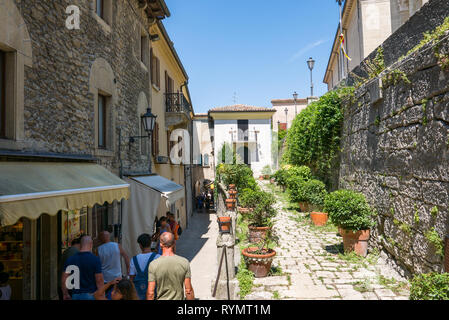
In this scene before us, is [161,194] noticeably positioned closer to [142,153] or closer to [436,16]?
[142,153]

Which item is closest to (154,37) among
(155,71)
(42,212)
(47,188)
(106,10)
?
(155,71)

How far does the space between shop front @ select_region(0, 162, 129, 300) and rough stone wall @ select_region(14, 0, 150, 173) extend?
566mm

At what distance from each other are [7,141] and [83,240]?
1.69m

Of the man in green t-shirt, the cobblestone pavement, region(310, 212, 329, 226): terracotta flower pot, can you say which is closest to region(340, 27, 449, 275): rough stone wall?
the cobblestone pavement

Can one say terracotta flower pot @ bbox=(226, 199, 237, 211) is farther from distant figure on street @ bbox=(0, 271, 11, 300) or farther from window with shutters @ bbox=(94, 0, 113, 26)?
distant figure on street @ bbox=(0, 271, 11, 300)

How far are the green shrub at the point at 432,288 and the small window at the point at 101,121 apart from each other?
653 centimetres

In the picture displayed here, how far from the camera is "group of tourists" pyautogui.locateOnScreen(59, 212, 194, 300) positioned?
12.0 ft

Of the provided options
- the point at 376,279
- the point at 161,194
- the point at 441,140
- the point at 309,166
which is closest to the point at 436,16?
the point at 441,140

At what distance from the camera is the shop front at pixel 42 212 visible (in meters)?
3.66

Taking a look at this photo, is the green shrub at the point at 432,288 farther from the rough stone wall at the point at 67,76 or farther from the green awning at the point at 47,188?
the rough stone wall at the point at 67,76

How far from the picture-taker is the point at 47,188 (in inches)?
162

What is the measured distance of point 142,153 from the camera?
10273 mm

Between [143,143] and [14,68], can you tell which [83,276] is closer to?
[14,68]

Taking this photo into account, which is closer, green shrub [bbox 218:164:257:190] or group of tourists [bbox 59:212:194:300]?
group of tourists [bbox 59:212:194:300]
